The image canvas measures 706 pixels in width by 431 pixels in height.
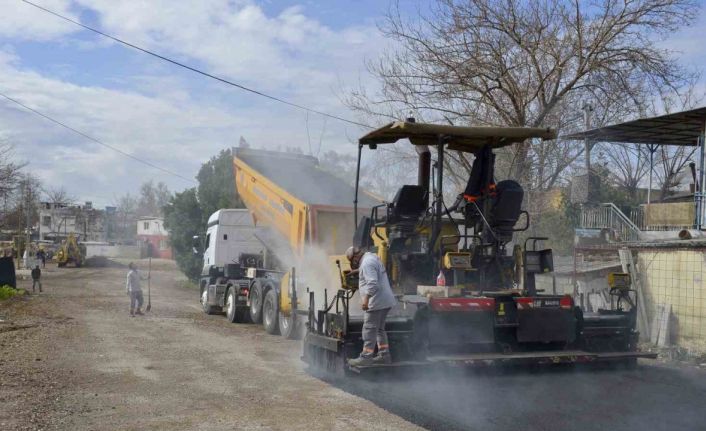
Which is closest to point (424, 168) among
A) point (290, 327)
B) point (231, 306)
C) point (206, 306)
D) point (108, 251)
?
point (290, 327)

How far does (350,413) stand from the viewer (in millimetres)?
7688

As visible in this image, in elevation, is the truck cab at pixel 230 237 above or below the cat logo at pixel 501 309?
above

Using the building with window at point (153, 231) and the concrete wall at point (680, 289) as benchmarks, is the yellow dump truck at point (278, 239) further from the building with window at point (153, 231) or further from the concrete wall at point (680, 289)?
the building with window at point (153, 231)

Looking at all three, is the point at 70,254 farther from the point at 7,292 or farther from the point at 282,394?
the point at 282,394

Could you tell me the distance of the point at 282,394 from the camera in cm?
863

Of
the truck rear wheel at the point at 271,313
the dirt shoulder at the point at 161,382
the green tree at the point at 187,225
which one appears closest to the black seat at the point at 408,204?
the dirt shoulder at the point at 161,382

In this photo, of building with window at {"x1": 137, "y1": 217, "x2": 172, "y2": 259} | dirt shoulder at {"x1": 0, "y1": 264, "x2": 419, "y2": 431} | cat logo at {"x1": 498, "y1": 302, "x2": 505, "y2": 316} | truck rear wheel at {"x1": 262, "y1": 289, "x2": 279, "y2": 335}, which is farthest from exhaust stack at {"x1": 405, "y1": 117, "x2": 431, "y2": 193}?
building with window at {"x1": 137, "y1": 217, "x2": 172, "y2": 259}

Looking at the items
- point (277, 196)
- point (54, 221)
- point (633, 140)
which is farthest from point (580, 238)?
point (54, 221)

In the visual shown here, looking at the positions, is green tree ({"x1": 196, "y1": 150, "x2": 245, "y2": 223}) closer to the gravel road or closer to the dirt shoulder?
the dirt shoulder

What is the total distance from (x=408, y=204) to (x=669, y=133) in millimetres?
13465

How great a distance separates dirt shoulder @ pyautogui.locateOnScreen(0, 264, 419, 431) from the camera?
727 centimetres

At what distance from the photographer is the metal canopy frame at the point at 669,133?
1688cm

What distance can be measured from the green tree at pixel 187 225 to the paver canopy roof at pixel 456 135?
2317 centimetres

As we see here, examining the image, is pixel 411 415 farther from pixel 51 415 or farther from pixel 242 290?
pixel 242 290
